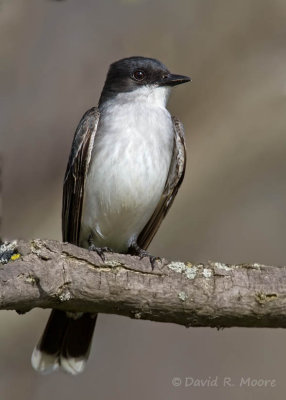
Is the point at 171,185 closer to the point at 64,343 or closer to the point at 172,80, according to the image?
the point at 172,80

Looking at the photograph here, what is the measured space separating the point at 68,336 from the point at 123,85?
1871 mm

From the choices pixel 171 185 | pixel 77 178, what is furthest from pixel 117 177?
pixel 171 185

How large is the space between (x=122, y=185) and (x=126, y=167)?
0.13 metres

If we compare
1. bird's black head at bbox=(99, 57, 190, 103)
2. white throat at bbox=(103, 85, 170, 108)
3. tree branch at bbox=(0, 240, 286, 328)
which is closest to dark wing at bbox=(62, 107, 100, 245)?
white throat at bbox=(103, 85, 170, 108)

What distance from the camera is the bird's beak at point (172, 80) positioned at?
561 cm

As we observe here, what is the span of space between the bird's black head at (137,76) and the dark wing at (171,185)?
36cm

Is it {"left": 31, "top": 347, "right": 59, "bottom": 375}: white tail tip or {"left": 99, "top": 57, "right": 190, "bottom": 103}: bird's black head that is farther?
{"left": 99, "top": 57, "right": 190, "bottom": 103}: bird's black head

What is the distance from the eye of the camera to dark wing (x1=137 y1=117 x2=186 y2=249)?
571 cm

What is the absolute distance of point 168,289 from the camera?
13.8ft

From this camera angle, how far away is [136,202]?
542 centimetres

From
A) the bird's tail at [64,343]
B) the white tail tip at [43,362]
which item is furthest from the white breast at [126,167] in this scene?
the white tail tip at [43,362]

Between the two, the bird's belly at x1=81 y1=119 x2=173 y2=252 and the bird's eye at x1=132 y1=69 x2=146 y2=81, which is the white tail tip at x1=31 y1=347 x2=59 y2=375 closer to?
the bird's belly at x1=81 y1=119 x2=173 y2=252

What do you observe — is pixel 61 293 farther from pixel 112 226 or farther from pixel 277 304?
pixel 112 226

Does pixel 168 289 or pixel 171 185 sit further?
pixel 171 185
